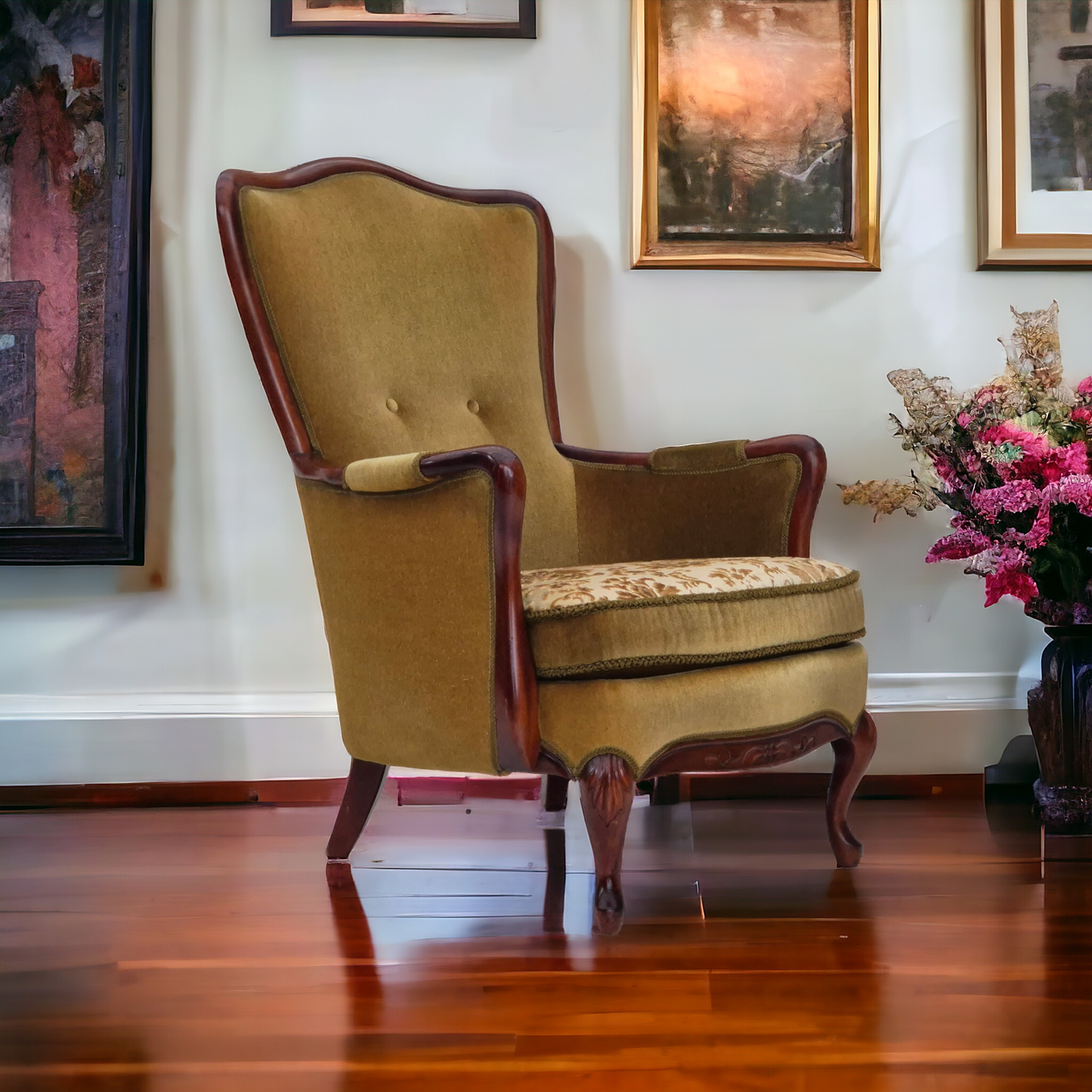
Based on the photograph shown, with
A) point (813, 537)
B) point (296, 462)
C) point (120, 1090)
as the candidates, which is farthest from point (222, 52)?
point (120, 1090)

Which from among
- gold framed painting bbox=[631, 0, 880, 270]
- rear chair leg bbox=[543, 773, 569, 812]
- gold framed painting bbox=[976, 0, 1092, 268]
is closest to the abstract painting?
gold framed painting bbox=[976, 0, 1092, 268]

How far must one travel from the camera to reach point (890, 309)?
7.27 ft

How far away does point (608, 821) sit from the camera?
134 centimetres

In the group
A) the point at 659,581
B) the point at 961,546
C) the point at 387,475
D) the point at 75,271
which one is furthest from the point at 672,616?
the point at 75,271

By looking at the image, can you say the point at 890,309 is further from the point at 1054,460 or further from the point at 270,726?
the point at 270,726

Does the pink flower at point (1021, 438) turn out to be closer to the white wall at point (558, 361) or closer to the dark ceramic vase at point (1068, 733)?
the dark ceramic vase at point (1068, 733)

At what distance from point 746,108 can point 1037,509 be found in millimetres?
1059

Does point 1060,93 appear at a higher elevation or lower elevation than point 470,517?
higher

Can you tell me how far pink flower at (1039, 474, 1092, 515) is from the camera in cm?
167

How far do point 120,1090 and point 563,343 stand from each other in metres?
1.63

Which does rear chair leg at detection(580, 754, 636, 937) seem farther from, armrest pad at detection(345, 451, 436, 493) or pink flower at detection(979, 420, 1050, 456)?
pink flower at detection(979, 420, 1050, 456)

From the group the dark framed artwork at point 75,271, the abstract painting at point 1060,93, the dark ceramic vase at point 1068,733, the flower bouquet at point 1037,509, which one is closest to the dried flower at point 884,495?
the flower bouquet at point 1037,509

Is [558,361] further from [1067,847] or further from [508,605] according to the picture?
[1067,847]

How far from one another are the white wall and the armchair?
235 millimetres
